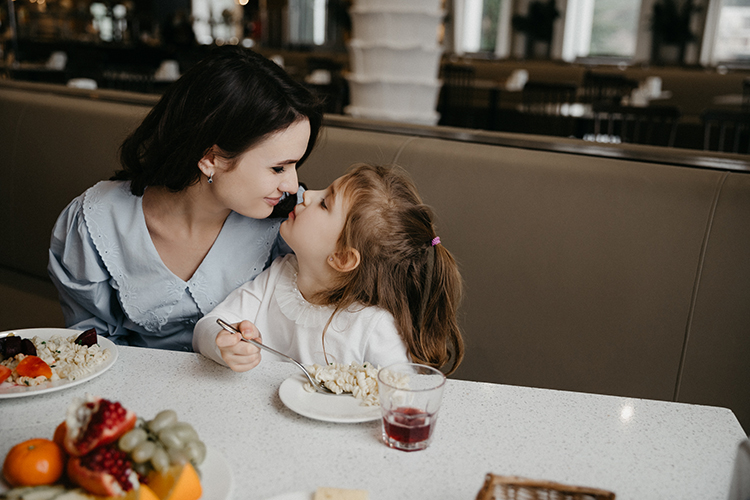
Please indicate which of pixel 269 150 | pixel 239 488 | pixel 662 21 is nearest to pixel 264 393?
pixel 239 488

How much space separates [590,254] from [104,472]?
121cm

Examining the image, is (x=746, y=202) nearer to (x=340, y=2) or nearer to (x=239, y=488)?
(x=239, y=488)

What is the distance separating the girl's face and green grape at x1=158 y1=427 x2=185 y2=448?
0.74 meters

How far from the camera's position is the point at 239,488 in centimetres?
77

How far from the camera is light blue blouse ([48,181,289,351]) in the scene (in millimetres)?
1550

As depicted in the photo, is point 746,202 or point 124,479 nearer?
point 124,479

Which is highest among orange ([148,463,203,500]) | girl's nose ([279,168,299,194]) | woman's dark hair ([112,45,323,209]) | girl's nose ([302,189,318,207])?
woman's dark hair ([112,45,323,209])

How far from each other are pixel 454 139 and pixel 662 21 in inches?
331

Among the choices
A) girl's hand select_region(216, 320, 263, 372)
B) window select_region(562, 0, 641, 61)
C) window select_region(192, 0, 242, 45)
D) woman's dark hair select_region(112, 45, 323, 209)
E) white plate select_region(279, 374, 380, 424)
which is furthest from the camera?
window select_region(192, 0, 242, 45)

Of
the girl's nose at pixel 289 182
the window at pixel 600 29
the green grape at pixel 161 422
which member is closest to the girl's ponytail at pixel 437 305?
the girl's nose at pixel 289 182

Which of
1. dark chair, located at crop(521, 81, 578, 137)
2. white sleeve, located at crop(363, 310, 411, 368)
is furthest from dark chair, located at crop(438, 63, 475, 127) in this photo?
white sleeve, located at crop(363, 310, 411, 368)

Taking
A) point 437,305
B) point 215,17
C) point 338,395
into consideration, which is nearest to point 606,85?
point 437,305

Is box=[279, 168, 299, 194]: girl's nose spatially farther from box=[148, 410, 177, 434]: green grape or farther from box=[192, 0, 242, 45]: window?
box=[192, 0, 242, 45]: window

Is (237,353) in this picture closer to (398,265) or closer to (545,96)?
(398,265)
